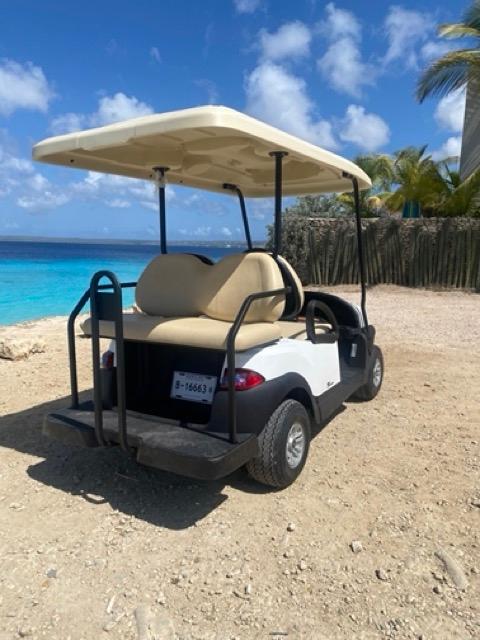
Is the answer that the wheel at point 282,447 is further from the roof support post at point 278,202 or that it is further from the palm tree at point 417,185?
the palm tree at point 417,185

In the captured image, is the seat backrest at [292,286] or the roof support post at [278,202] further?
the seat backrest at [292,286]

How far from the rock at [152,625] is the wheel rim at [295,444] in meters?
1.24

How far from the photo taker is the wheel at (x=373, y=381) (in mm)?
4840

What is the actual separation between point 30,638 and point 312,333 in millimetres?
2498

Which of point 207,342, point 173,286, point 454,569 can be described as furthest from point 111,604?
point 173,286

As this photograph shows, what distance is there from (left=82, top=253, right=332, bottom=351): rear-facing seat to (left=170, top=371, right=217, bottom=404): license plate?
0.36m

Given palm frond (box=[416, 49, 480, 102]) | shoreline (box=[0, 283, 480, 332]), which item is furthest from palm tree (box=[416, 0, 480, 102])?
shoreline (box=[0, 283, 480, 332])

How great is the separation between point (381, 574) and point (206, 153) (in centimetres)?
314

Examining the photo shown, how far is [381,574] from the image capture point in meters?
2.39

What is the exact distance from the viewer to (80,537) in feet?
8.81

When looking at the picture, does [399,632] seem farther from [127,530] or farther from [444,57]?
[444,57]

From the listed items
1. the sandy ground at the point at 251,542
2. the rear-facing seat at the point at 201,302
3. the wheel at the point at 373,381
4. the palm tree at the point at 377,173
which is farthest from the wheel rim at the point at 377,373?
the palm tree at the point at 377,173

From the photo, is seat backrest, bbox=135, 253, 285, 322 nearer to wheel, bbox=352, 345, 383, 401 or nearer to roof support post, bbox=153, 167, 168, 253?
roof support post, bbox=153, 167, 168, 253

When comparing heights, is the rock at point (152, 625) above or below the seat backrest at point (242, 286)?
below
